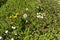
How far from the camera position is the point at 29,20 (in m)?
5.76

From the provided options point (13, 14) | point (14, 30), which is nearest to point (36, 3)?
point (13, 14)

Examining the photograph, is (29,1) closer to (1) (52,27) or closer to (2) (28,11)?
(2) (28,11)

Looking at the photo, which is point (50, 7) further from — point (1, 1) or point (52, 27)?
point (1, 1)

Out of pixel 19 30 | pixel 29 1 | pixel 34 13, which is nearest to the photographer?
pixel 19 30

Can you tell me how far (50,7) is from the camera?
6113 mm

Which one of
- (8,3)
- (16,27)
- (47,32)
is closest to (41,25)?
(47,32)

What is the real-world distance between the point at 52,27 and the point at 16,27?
0.92 meters

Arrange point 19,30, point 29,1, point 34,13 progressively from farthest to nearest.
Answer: point 29,1, point 34,13, point 19,30

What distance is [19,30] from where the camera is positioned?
552cm

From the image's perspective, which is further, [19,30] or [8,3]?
[8,3]

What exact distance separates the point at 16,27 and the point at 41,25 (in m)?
0.64

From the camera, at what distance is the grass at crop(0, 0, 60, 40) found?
5.44 meters

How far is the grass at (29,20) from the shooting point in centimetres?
544

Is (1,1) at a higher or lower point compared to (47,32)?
higher
